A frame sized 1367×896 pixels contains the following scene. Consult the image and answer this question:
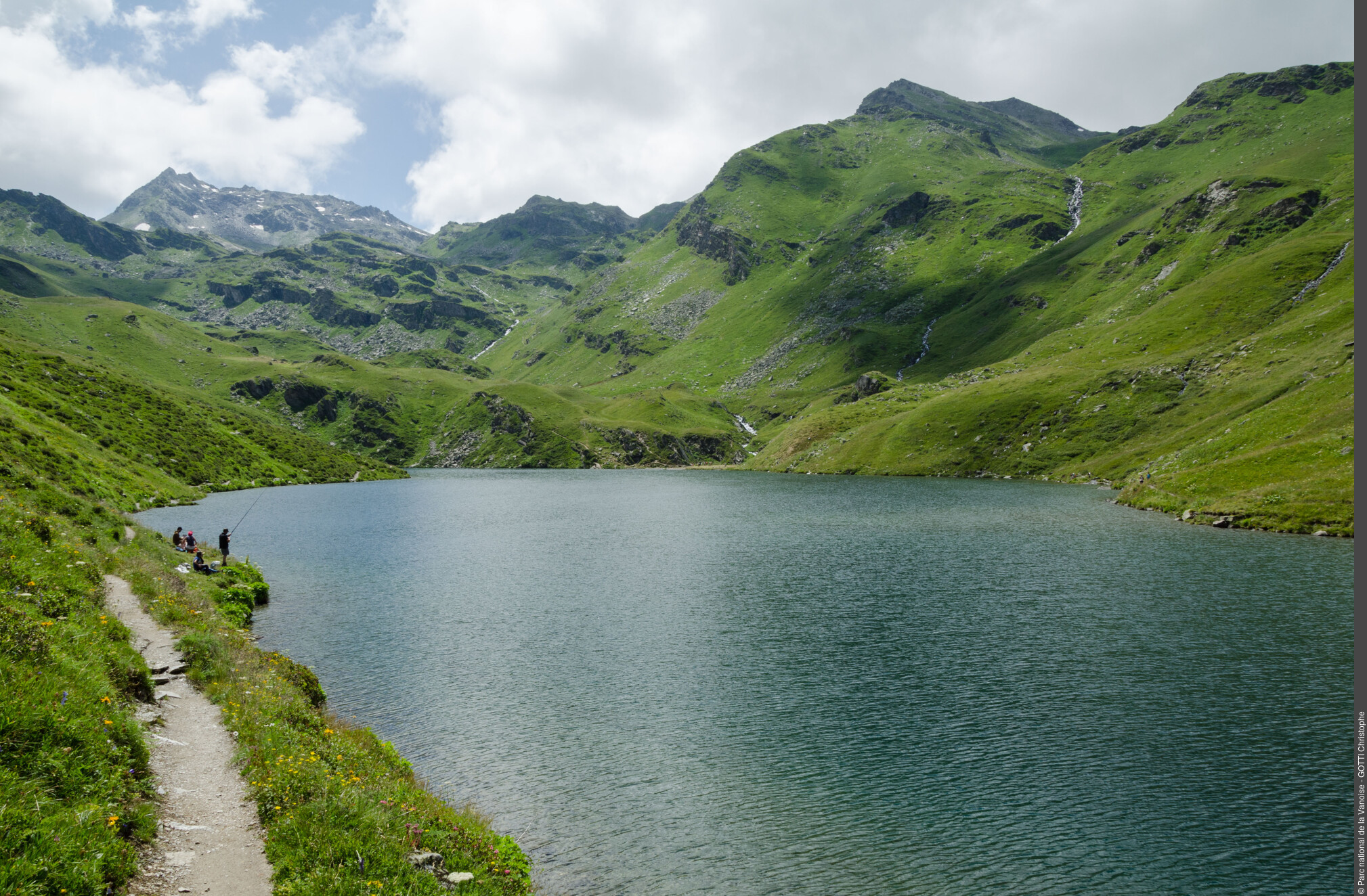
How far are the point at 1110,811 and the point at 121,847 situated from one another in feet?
91.5

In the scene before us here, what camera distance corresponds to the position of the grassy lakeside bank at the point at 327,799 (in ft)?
47.6

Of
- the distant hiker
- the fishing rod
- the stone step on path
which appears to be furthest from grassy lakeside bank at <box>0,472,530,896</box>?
the fishing rod

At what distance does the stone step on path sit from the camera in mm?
13273

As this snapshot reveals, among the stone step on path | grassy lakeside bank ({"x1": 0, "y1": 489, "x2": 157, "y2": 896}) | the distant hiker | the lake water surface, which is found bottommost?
the lake water surface

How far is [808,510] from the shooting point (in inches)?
4653

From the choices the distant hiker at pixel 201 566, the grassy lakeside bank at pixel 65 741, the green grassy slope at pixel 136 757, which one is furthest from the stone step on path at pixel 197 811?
the distant hiker at pixel 201 566

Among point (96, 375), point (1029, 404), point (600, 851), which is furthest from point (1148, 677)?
point (96, 375)

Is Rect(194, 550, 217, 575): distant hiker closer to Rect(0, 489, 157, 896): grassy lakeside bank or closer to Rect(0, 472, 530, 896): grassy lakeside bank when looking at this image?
Rect(0, 472, 530, 896): grassy lakeside bank

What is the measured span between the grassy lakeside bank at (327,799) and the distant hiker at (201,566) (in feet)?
89.0

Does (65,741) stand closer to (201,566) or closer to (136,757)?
(136,757)

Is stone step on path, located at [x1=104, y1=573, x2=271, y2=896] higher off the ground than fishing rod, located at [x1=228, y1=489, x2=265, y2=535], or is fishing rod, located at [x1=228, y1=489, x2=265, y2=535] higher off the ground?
stone step on path, located at [x1=104, y1=573, x2=271, y2=896]

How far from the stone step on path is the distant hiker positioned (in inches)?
1409

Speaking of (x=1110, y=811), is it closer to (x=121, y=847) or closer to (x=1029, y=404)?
(x=121, y=847)

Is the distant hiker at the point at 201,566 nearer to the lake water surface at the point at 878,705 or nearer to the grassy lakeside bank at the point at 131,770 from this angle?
the lake water surface at the point at 878,705
